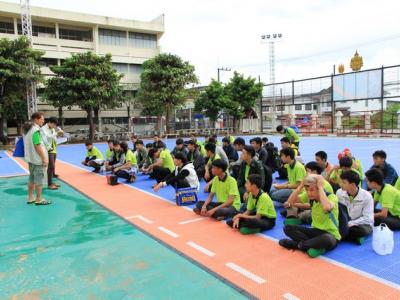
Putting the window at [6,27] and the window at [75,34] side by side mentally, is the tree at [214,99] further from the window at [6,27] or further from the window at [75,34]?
the window at [6,27]

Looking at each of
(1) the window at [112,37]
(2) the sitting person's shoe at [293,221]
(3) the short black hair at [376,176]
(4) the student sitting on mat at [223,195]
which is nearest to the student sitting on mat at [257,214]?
(2) the sitting person's shoe at [293,221]

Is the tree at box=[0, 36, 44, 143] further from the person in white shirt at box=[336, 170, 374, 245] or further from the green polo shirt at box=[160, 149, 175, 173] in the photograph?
the person in white shirt at box=[336, 170, 374, 245]

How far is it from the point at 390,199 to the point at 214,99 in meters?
29.8

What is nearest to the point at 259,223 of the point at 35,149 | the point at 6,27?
the point at 35,149

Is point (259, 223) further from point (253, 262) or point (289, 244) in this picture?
point (253, 262)

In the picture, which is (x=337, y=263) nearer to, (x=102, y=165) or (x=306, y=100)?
(x=102, y=165)

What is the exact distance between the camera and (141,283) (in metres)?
3.57

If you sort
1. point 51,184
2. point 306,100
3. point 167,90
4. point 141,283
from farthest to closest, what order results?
point 306,100
point 167,90
point 51,184
point 141,283

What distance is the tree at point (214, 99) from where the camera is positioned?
33625 millimetres

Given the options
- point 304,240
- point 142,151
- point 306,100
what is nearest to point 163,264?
point 304,240

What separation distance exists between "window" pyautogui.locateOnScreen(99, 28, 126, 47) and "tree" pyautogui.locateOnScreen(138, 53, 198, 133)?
861cm

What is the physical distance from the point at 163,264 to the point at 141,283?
504mm

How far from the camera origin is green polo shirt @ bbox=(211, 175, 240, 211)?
5.62 m

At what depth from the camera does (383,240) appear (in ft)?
13.3
